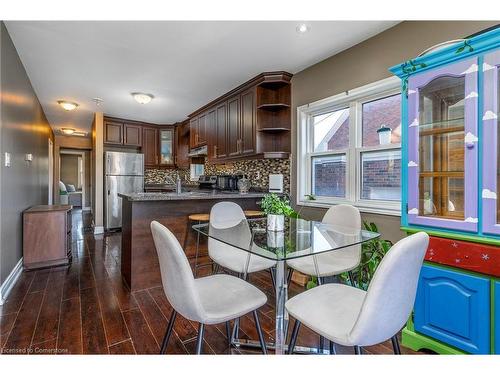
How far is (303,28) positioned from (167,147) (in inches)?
186

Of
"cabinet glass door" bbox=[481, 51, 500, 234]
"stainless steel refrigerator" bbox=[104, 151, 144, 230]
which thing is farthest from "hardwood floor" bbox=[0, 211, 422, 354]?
"stainless steel refrigerator" bbox=[104, 151, 144, 230]

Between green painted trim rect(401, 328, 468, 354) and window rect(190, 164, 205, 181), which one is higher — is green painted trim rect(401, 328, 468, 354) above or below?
below

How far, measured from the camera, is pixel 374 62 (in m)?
2.51

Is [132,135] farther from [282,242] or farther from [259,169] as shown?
[282,242]

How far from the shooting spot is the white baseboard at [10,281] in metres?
2.39

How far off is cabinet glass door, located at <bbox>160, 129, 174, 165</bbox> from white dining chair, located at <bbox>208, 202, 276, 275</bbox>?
14.2ft

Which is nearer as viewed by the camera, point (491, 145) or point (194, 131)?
point (491, 145)

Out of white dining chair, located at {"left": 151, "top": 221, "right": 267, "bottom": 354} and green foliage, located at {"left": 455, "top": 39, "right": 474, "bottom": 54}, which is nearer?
white dining chair, located at {"left": 151, "top": 221, "right": 267, "bottom": 354}

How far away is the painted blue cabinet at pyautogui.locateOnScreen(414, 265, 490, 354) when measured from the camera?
144cm

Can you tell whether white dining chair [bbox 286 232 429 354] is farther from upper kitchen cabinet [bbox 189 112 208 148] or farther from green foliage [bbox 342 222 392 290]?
upper kitchen cabinet [bbox 189 112 208 148]

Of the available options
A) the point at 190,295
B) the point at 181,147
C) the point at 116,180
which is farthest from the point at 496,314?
the point at 181,147

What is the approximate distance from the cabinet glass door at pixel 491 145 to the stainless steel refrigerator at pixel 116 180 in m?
5.55

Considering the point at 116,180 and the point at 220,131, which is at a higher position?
the point at 220,131

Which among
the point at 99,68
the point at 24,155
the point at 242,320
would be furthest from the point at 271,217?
the point at 24,155
